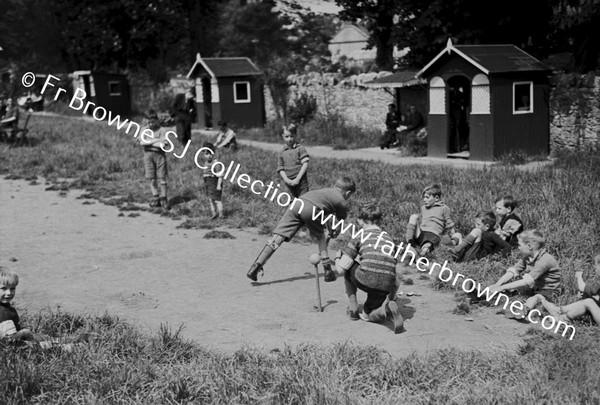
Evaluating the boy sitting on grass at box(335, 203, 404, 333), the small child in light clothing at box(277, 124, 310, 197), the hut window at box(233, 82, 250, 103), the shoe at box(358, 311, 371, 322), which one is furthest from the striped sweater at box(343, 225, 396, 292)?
the hut window at box(233, 82, 250, 103)

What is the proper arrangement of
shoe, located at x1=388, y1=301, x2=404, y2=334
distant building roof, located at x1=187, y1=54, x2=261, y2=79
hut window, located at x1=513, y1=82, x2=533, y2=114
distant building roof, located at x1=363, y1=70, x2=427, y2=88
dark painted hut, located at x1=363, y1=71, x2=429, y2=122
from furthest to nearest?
distant building roof, located at x1=187, y1=54, x2=261, y2=79 → dark painted hut, located at x1=363, y1=71, x2=429, y2=122 → distant building roof, located at x1=363, y1=70, x2=427, y2=88 → hut window, located at x1=513, y1=82, x2=533, y2=114 → shoe, located at x1=388, y1=301, x2=404, y2=334

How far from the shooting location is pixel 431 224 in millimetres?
10945

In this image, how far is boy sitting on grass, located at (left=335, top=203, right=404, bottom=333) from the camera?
7918 millimetres

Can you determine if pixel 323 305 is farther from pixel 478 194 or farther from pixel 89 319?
pixel 478 194

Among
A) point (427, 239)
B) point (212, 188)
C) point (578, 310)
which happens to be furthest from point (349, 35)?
point (578, 310)

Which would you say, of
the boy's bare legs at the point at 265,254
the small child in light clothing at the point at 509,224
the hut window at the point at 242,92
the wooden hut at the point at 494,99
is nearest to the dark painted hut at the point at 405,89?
the wooden hut at the point at 494,99

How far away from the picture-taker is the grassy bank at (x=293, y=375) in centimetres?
602

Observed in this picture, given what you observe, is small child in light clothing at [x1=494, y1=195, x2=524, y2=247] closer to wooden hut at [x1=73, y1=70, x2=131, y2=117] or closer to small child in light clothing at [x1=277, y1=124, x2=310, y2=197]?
small child in light clothing at [x1=277, y1=124, x2=310, y2=197]

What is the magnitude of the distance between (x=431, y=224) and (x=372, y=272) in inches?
128

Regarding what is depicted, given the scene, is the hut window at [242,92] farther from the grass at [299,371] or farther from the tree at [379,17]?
the grass at [299,371]

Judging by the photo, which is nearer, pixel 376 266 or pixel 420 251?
pixel 376 266

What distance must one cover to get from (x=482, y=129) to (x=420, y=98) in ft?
16.5

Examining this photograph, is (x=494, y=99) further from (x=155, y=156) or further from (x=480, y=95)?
(x=155, y=156)

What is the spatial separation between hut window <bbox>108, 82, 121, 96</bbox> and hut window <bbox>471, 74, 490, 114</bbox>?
23800mm
